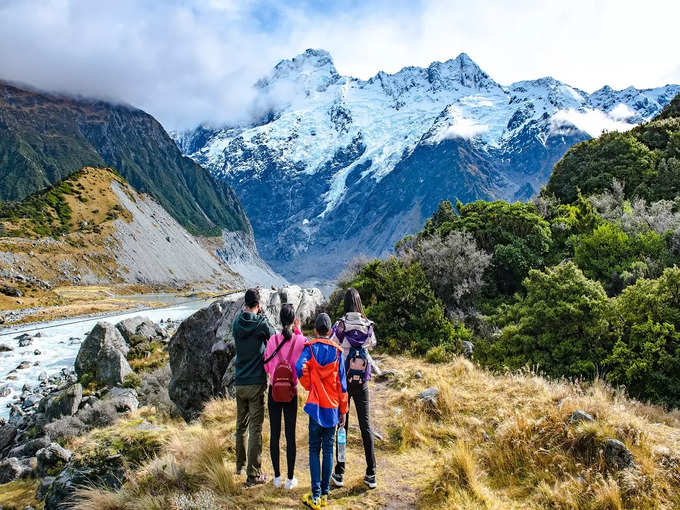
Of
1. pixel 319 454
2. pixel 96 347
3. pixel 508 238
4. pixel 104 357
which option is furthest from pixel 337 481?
pixel 96 347

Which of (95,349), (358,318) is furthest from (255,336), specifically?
(95,349)

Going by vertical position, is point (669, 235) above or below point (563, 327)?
above

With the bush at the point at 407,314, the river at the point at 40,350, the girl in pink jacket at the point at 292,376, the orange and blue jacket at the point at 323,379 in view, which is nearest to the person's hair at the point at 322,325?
the orange and blue jacket at the point at 323,379

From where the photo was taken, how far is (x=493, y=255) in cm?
2020

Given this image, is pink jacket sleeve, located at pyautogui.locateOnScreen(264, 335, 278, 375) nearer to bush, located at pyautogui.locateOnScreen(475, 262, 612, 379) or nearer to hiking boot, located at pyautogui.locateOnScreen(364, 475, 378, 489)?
hiking boot, located at pyautogui.locateOnScreen(364, 475, 378, 489)

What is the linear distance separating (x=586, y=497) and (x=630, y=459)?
0.81 meters

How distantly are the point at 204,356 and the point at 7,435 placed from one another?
1191 cm

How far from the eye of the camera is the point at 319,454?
18.8 ft

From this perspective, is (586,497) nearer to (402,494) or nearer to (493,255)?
(402,494)

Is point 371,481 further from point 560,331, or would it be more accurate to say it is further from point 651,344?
point 560,331

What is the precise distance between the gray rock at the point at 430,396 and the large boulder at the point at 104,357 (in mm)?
17421

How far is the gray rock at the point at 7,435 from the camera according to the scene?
55.9 ft

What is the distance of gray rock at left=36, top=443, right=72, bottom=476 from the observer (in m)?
10.5

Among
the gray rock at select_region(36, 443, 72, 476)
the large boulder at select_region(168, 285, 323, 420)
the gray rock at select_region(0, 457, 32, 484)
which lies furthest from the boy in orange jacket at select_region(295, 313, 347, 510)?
the gray rock at select_region(0, 457, 32, 484)
